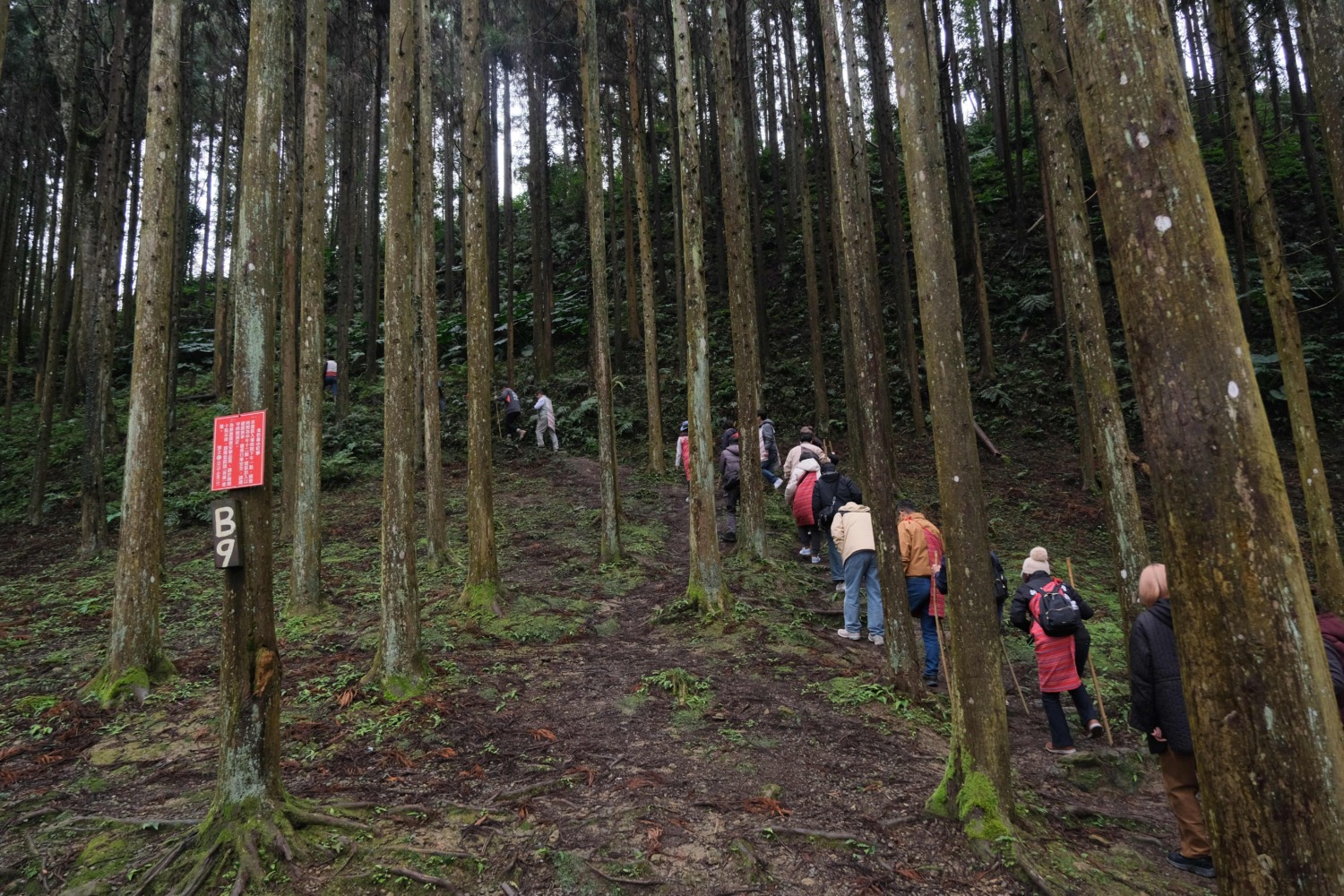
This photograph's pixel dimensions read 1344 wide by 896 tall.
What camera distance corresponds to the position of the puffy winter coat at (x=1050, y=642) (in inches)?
237

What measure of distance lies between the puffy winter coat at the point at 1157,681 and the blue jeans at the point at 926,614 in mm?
2699

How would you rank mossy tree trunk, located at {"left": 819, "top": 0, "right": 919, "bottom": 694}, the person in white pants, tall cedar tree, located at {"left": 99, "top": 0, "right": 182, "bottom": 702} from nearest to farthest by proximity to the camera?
tall cedar tree, located at {"left": 99, "top": 0, "right": 182, "bottom": 702}
mossy tree trunk, located at {"left": 819, "top": 0, "right": 919, "bottom": 694}
the person in white pants

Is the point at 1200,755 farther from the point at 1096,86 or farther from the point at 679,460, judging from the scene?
the point at 679,460

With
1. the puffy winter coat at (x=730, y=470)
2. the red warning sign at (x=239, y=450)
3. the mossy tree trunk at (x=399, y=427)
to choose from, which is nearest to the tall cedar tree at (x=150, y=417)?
the mossy tree trunk at (x=399, y=427)

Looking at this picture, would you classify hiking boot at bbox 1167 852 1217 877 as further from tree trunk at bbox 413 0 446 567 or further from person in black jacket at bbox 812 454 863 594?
tree trunk at bbox 413 0 446 567

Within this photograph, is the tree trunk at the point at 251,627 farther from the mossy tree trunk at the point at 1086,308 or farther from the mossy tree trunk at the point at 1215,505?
the mossy tree trunk at the point at 1086,308

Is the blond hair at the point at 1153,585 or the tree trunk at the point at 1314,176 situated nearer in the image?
the blond hair at the point at 1153,585

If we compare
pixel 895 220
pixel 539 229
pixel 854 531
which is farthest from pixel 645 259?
pixel 854 531

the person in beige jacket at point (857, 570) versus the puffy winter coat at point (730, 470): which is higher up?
the puffy winter coat at point (730, 470)

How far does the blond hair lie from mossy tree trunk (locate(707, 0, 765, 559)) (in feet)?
19.2

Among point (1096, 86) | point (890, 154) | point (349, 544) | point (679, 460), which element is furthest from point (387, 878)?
point (890, 154)

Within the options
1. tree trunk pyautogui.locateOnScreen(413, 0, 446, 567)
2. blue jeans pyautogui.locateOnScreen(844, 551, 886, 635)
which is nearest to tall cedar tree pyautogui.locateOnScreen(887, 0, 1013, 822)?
blue jeans pyautogui.locateOnScreen(844, 551, 886, 635)

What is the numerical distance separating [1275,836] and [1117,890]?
221 centimetres

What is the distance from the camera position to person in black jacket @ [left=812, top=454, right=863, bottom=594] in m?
9.93
